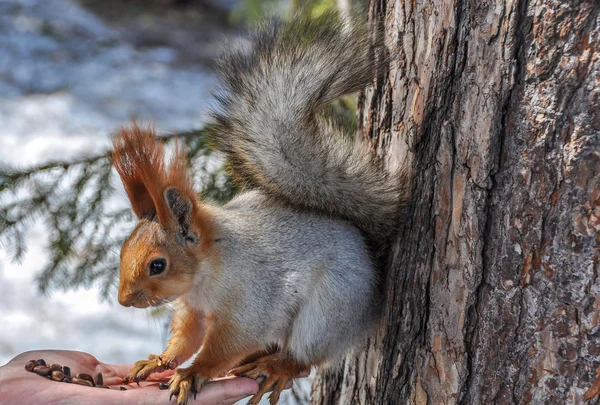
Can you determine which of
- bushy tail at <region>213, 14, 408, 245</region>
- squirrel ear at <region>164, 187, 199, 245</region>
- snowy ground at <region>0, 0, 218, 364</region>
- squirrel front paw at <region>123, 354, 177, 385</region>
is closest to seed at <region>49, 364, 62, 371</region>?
squirrel front paw at <region>123, 354, 177, 385</region>

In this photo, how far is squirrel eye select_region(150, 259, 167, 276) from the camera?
1.13 meters

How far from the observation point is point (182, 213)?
115 centimetres

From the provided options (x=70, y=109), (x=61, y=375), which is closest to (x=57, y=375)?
(x=61, y=375)

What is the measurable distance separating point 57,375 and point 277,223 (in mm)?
454

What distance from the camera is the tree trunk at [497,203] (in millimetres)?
850

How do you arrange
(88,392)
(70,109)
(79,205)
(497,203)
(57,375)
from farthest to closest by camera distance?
(70,109) → (79,205) → (57,375) → (88,392) → (497,203)

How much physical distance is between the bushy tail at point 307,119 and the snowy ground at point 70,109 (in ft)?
4.00

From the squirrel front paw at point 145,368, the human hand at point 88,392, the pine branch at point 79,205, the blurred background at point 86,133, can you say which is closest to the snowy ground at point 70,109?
the blurred background at point 86,133

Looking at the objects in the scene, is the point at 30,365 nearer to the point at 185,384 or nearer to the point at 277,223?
the point at 185,384

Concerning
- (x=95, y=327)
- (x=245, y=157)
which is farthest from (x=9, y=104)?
(x=245, y=157)

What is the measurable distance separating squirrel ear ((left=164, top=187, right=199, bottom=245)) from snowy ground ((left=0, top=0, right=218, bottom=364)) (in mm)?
1205

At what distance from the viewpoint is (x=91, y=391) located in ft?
3.59

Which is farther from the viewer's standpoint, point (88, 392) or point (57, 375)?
point (57, 375)

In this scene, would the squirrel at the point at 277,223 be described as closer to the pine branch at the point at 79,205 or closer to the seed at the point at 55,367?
the seed at the point at 55,367
